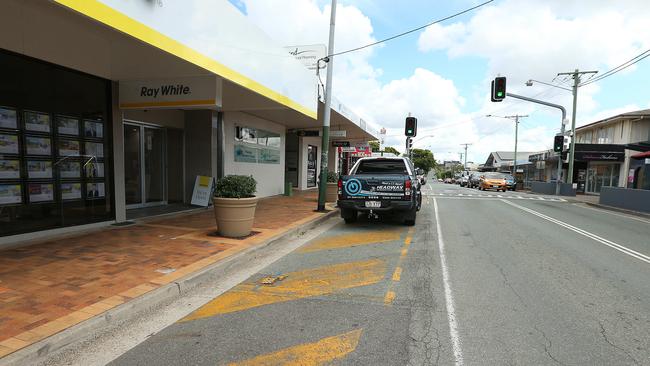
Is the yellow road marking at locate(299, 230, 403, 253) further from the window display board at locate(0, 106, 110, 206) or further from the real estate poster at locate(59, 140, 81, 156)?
the real estate poster at locate(59, 140, 81, 156)

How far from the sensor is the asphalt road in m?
3.54

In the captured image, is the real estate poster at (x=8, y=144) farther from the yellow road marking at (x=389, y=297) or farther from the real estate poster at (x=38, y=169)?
the yellow road marking at (x=389, y=297)

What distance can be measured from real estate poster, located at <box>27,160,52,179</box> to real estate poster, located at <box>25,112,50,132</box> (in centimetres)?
62

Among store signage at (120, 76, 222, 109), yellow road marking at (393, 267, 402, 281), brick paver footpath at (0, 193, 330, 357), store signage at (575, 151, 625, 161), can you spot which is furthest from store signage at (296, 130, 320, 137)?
store signage at (575, 151, 625, 161)

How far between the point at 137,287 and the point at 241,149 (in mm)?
10637

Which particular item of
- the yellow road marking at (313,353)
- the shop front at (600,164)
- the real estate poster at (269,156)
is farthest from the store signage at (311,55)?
the shop front at (600,164)

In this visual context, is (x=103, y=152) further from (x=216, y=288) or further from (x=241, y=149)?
(x=241, y=149)

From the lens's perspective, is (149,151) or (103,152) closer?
(103,152)

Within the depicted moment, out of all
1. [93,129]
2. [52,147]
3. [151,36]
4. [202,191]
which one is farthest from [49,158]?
[202,191]

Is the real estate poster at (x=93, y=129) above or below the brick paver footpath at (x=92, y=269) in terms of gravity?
above

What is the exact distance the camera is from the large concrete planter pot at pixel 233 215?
7742 millimetres

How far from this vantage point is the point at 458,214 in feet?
46.1

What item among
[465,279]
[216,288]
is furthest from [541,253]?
[216,288]

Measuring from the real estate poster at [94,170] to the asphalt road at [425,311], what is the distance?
16.0 feet
